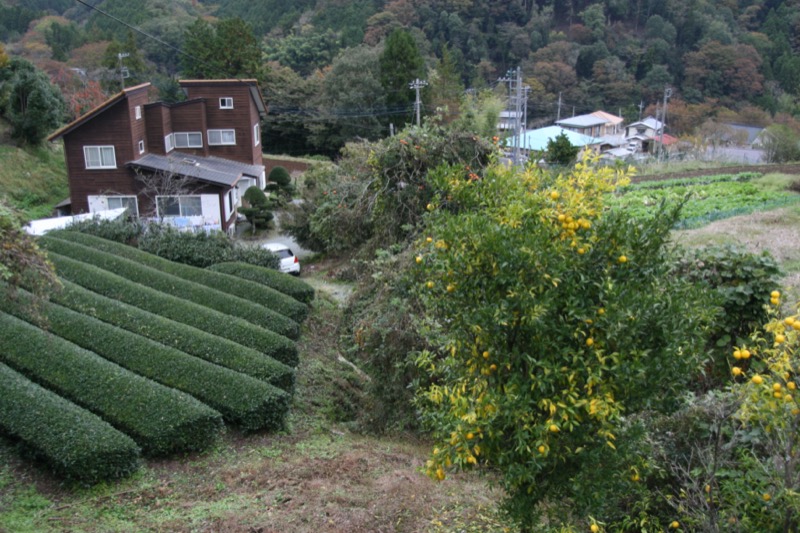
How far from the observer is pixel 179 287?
1672 cm

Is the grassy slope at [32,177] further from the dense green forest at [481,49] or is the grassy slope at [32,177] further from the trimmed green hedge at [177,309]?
the trimmed green hedge at [177,309]

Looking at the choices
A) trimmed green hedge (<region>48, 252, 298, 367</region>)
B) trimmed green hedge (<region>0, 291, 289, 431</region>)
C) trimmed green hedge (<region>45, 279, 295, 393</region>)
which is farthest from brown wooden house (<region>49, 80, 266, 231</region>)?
trimmed green hedge (<region>0, 291, 289, 431</region>)

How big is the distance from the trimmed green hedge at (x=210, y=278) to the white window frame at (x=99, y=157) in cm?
702

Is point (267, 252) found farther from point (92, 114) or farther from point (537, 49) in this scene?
point (537, 49)

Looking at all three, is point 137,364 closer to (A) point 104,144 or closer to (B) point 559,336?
(B) point 559,336

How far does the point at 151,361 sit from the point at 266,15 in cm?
5887

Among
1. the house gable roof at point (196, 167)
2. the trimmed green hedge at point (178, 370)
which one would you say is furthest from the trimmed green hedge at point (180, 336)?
the house gable roof at point (196, 167)

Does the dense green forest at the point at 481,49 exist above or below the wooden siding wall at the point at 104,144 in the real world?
above

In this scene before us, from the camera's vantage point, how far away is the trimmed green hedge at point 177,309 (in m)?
13.7

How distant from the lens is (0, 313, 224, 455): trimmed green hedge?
10109mm

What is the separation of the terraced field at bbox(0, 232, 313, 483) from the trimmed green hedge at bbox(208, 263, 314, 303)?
59mm

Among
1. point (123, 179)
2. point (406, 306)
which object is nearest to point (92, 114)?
point (123, 179)

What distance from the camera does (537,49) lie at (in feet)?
200

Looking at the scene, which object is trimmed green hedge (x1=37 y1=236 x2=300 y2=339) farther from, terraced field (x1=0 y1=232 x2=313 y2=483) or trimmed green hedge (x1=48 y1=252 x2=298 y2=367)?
trimmed green hedge (x1=48 y1=252 x2=298 y2=367)
